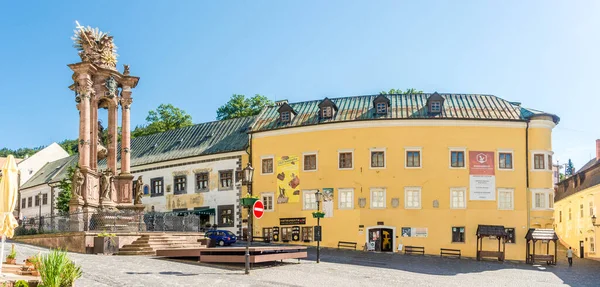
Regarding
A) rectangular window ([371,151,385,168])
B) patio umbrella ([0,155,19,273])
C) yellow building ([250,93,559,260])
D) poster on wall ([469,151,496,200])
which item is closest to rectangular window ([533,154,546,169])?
yellow building ([250,93,559,260])

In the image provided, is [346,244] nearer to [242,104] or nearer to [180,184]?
[180,184]

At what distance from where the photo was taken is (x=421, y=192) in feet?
141

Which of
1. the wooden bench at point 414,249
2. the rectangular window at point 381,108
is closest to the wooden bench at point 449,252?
the wooden bench at point 414,249

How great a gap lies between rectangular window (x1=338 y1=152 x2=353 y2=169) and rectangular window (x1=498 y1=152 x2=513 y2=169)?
952 centimetres

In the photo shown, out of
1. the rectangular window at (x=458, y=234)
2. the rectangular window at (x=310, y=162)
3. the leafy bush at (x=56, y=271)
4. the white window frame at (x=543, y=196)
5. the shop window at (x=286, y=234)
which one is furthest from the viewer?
the rectangular window at (x=310, y=162)

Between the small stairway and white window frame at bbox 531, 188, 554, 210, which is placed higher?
white window frame at bbox 531, 188, 554, 210

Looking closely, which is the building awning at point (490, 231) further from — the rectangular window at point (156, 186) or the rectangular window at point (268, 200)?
the rectangular window at point (156, 186)

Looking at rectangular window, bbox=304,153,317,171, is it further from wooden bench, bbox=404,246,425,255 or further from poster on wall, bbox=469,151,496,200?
poster on wall, bbox=469,151,496,200

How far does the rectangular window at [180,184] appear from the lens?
5138cm

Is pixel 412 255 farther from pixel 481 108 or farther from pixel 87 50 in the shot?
pixel 87 50

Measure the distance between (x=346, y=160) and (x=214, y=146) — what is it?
37.6 ft

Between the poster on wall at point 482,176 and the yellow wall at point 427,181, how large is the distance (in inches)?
11.8

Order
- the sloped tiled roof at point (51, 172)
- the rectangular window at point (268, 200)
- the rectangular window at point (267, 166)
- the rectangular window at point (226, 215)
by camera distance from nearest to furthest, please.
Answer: the rectangular window at point (268, 200), the rectangular window at point (267, 166), the rectangular window at point (226, 215), the sloped tiled roof at point (51, 172)

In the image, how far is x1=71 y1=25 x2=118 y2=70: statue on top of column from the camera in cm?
3206
